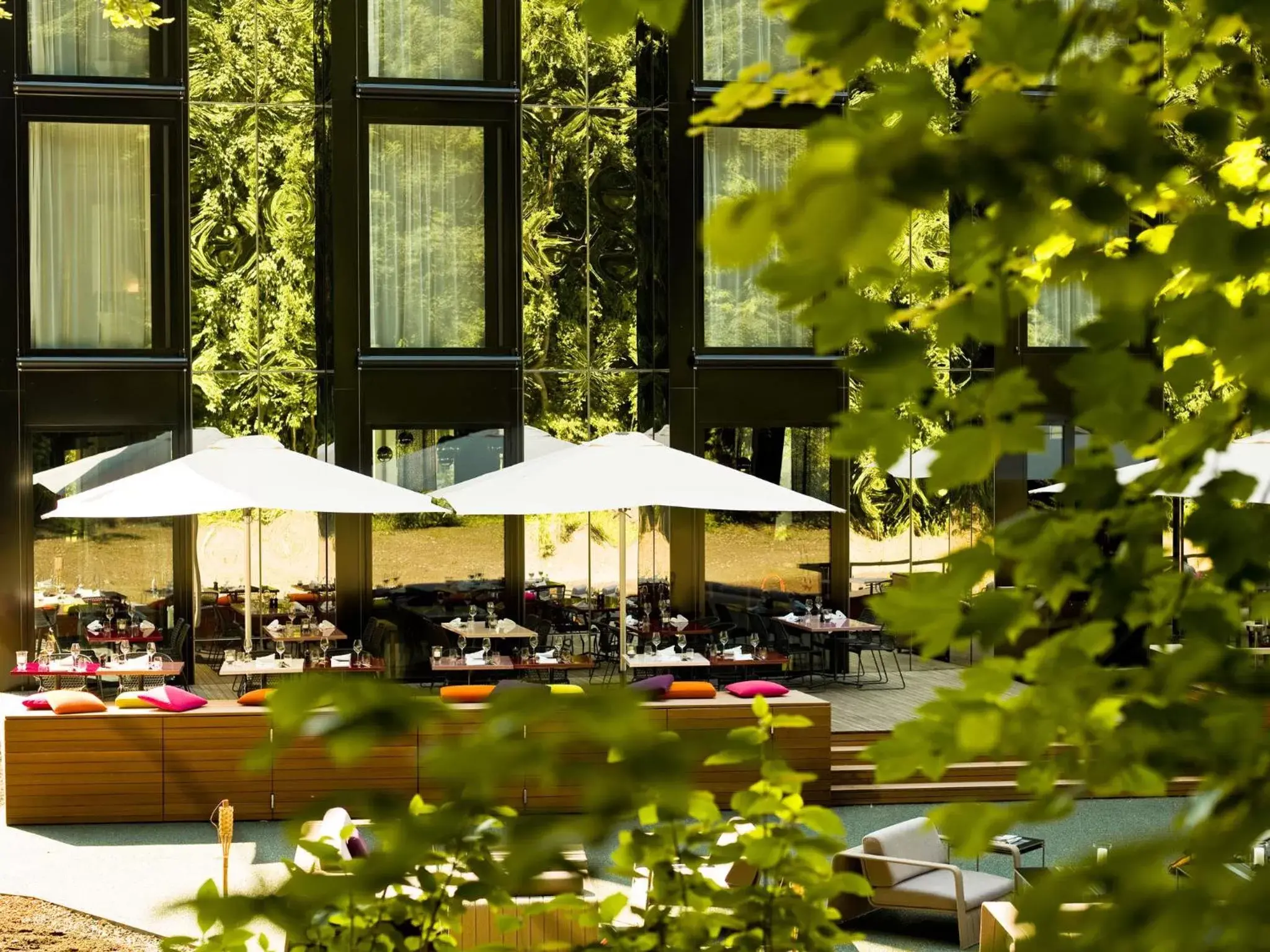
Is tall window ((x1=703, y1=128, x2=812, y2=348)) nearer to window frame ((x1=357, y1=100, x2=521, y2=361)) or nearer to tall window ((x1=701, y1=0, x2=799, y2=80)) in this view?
tall window ((x1=701, y1=0, x2=799, y2=80))

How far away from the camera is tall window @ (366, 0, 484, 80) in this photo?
18031mm

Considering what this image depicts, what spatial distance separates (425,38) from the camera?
59.5ft

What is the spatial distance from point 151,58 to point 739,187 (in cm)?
716

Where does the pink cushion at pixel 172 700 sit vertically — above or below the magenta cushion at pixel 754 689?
above

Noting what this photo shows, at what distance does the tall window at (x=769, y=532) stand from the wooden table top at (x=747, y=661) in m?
2.44

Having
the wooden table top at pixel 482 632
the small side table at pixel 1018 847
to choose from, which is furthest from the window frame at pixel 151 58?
the small side table at pixel 1018 847

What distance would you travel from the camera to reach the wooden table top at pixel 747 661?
16.0m

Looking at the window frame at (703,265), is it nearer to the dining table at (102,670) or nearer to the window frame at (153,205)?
the window frame at (153,205)

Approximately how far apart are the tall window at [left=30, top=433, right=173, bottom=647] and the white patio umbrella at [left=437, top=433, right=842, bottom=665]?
4.42 meters

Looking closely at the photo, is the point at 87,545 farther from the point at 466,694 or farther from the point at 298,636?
the point at 466,694

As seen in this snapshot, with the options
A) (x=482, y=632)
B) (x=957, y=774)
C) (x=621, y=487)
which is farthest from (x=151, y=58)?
(x=957, y=774)

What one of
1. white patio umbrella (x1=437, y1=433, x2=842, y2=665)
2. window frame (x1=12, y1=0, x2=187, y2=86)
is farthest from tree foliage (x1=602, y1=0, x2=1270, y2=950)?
window frame (x1=12, y1=0, x2=187, y2=86)

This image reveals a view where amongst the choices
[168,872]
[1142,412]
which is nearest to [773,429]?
[168,872]

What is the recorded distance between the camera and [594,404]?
18.7m
